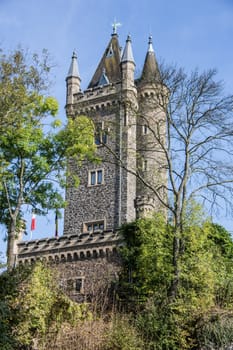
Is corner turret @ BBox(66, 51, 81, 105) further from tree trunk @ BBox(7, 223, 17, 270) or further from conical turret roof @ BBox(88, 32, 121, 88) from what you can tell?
tree trunk @ BBox(7, 223, 17, 270)

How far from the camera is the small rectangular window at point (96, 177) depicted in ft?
117

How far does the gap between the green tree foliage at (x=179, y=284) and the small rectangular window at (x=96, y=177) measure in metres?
11.1

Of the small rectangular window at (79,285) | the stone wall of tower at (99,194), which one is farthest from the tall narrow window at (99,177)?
the small rectangular window at (79,285)

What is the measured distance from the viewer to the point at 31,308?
54.7 feet

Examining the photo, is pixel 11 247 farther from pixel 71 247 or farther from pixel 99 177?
pixel 99 177

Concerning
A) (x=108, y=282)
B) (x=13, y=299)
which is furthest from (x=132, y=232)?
(x=13, y=299)

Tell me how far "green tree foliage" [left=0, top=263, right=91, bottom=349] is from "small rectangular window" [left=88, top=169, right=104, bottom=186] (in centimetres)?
1754

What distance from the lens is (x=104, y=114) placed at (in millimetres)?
37500

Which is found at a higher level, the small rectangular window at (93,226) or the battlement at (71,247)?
the small rectangular window at (93,226)

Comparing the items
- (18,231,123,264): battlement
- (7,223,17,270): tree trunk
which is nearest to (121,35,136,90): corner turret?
(18,231,123,264): battlement

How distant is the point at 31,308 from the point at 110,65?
1073 inches

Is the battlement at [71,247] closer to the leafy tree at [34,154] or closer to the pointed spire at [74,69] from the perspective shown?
the leafy tree at [34,154]

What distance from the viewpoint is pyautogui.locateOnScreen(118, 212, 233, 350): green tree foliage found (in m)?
16.5

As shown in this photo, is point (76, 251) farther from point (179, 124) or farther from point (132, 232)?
point (179, 124)
